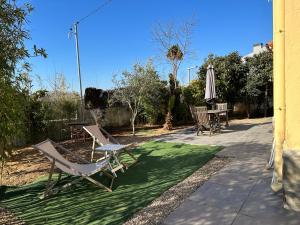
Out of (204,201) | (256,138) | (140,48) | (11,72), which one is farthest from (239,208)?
(140,48)

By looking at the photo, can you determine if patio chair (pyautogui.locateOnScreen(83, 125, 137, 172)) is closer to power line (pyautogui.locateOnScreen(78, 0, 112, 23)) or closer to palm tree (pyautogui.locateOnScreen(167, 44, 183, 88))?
power line (pyautogui.locateOnScreen(78, 0, 112, 23))

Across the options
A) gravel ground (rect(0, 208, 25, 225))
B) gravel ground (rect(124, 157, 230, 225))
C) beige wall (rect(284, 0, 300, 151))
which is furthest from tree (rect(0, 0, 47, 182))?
beige wall (rect(284, 0, 300, 151))

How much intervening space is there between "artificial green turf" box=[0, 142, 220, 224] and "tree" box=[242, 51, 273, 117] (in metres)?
10.6

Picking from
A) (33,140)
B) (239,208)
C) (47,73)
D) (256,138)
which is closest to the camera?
(239,208)

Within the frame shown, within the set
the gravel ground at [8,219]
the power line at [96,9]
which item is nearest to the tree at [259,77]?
the power line at [96,9]

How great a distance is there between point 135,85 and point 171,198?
8.53 metres

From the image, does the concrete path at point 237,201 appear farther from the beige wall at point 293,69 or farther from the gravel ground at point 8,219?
the gravel ground at point 8,219

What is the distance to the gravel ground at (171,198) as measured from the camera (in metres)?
3.73

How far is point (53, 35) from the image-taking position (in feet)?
48.9

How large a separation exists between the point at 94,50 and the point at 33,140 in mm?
8491

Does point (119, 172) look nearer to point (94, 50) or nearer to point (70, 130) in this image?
point (70, 130)

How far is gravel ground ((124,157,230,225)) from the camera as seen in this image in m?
3.73

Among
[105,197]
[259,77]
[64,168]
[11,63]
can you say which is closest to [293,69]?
[105,197]

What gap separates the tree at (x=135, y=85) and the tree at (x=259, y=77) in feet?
21.1
